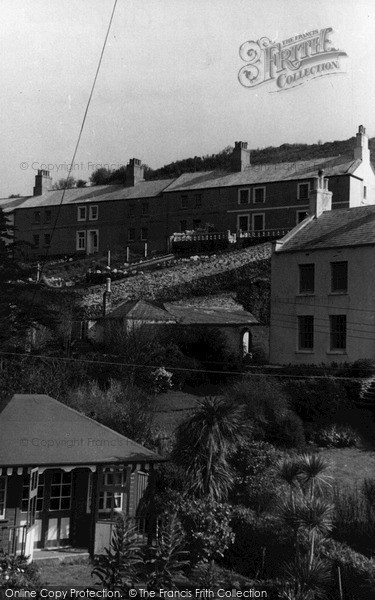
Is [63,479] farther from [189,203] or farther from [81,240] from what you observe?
[81,240]

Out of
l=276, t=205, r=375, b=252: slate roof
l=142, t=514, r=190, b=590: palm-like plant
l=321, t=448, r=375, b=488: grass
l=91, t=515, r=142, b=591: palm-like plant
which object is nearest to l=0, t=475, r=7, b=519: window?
l=142, t=514, r=190, b=590: palm-like plant

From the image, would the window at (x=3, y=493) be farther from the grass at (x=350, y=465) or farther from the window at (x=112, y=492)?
the grass at (x=350, y=465)

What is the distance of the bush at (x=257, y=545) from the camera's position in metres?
19.6

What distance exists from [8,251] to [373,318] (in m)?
→ 18.1

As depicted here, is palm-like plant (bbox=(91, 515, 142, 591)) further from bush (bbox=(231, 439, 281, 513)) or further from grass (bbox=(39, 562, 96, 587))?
bush (bbox=(231, 439, 281, 513))

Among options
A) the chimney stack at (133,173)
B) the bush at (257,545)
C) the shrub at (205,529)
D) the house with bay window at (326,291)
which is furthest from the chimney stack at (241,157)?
the shrub at (205,529)

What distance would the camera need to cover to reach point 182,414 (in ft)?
102

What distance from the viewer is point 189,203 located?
219ft

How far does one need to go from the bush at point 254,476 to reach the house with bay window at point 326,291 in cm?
1255

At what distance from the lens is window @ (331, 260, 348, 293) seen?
119ft

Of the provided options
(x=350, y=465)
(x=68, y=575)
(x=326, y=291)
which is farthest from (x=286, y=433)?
(x=68, y=575)

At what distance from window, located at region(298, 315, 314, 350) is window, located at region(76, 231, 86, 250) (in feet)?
123

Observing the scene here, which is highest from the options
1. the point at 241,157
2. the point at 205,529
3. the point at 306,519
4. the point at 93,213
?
the point at 241,157

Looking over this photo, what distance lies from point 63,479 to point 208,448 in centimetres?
404
